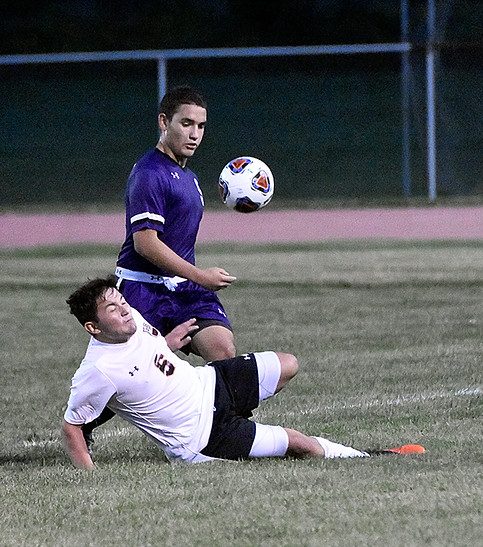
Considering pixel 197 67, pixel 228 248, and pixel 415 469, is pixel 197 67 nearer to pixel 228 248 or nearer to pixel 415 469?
pixel 228 248

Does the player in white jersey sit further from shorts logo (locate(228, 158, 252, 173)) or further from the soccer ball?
shorts logo (locate(228, 158, 252, 173))

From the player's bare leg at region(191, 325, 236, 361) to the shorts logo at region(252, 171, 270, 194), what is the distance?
962 millimetres

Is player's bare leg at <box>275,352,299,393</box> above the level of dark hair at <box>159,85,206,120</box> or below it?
below

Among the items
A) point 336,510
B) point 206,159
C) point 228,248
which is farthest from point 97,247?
point 336,510

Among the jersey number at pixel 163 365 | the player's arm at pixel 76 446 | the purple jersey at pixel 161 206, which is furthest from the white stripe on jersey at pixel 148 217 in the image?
the player's arm at pixel 76 446

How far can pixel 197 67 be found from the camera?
80.1 ft

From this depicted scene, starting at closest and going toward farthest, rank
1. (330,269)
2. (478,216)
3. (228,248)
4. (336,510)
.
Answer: (336,510), (330,269), (228,248), (478,216)

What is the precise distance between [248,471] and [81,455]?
73 centimetres

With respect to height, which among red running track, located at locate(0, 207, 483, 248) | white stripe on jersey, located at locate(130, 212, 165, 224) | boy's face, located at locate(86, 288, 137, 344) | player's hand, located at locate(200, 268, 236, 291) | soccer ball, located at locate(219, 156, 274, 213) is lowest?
red running track, located at locate(0, 207, 483, 248)

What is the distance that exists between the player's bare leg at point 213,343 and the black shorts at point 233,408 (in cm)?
30

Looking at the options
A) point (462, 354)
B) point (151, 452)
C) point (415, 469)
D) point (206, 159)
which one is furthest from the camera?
point (206, 159)

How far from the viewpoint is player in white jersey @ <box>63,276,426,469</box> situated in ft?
19.0

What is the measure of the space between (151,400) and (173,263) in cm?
83

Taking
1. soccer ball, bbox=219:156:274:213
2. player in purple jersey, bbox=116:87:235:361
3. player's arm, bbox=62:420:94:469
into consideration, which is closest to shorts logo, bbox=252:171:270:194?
soccer ball, bbox=219:156:274:213
